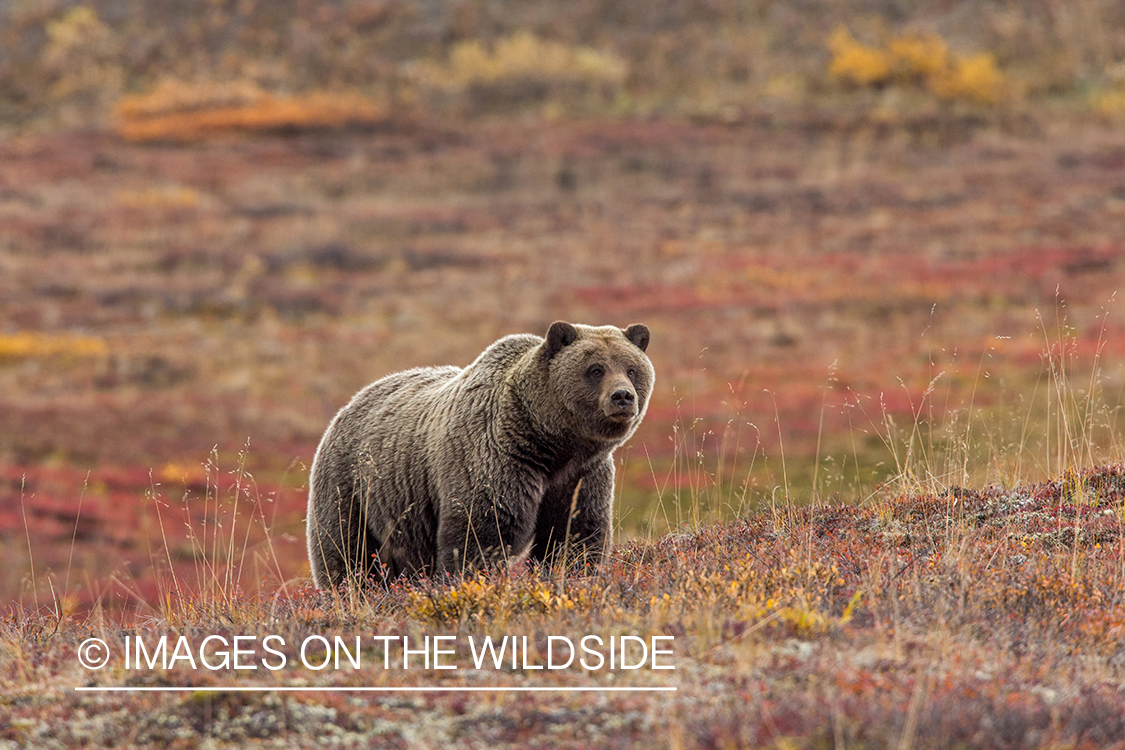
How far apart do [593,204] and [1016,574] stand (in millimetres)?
38115

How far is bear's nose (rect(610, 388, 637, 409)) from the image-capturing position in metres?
7.43

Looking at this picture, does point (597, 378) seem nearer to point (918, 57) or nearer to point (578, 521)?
point (578, 521)

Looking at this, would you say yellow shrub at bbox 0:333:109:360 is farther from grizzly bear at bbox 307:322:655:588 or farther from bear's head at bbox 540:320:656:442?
bear's head at bbox 540:320:656:442

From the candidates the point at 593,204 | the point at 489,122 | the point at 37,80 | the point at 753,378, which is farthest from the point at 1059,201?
the point at 37,80

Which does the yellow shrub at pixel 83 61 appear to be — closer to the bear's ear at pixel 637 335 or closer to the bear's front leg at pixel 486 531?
the bear's ear at pixel 637 335

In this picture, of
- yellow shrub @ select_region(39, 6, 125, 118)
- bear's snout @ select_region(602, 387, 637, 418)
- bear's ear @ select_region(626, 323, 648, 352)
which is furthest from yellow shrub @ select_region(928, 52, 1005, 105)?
bear's snout @ select_region(602, 387, 637, 418)

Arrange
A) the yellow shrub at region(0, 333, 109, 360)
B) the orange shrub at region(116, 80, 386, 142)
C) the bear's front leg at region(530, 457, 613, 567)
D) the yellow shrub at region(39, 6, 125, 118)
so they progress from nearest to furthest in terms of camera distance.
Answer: the bear's front leg at region(530, 457, 613, 567) < the yellow shrub at region(0, 333, 109, 360) < the orange shrub at region(116, 80, 386, 142) < the yellow shrub at region(39, 6, 125, 118)

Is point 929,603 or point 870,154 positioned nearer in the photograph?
point 929,603

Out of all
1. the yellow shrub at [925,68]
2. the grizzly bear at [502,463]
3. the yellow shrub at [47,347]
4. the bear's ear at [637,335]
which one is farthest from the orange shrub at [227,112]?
the bear's ear at [637,335]

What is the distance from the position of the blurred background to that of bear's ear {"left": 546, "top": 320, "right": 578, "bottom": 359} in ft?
5.42

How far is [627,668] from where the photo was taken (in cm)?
536

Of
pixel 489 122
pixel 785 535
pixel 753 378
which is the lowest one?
pixel 753 378

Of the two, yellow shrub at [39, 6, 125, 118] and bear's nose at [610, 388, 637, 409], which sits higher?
yellow shrub at [39, 6, 125, 118]

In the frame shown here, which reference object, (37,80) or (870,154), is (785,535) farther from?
(37,80)
